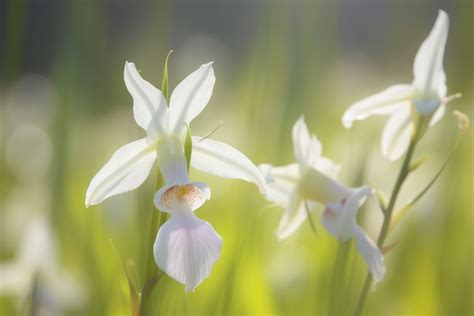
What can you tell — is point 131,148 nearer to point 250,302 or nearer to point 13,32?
point 13,32

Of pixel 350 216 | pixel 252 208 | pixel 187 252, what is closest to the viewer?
pixel 187 252

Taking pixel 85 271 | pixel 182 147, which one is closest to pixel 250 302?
pixel 85 271

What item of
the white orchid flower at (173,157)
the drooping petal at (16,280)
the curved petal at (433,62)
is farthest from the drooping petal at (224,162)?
the drooping petal at (16,280)

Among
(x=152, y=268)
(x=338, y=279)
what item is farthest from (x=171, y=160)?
(x=338, y=279)

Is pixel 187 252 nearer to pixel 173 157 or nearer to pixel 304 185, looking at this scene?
pixel 173 157

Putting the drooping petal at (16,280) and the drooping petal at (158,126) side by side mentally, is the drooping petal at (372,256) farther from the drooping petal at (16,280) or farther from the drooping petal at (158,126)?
the drooping petal at (16,280)

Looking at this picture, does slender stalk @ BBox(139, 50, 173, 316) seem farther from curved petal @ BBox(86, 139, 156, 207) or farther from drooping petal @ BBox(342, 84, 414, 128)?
drooping petal @ BBox(342, 84, 414, 128)

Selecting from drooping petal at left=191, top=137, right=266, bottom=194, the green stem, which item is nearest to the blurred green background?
the green stem
